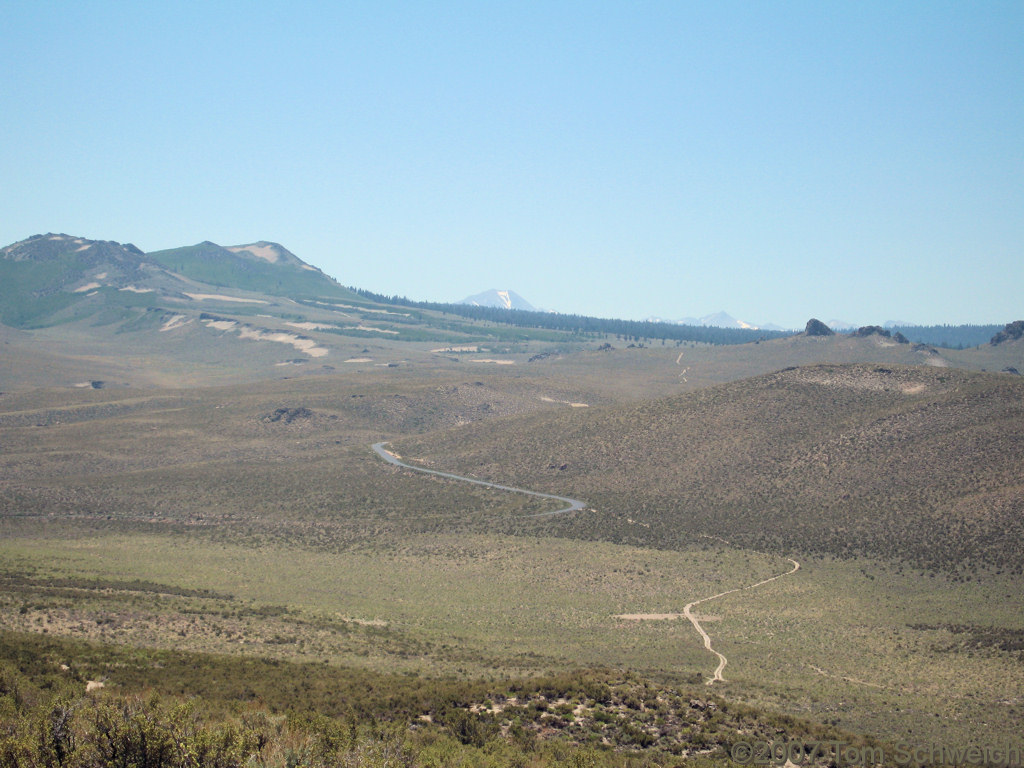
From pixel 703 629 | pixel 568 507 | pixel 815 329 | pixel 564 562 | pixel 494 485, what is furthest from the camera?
pixel 815 329

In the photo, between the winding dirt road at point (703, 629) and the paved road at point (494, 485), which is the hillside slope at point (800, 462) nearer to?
the paved road at point (494, 485)

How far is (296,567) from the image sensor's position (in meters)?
50.4

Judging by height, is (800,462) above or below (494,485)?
above

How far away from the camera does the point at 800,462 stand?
70.8m

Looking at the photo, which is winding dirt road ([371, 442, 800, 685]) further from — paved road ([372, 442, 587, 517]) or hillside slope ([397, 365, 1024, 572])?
hillside slope ([397, 365, 1024, 572])

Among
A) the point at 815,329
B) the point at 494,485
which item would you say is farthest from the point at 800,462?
the point at 815,329

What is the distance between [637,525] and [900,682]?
31990 millimetres

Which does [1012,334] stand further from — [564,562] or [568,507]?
[564,562]

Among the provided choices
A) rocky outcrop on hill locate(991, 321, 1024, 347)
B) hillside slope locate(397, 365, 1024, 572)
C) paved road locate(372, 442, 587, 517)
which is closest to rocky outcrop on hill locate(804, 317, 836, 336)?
rocky outcrop on hill locate(991, 321, 1024, 347)

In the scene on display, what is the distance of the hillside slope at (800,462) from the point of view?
54344 millimetres

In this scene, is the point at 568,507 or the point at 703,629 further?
the point at 568,507

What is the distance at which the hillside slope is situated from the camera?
5434 centimetres

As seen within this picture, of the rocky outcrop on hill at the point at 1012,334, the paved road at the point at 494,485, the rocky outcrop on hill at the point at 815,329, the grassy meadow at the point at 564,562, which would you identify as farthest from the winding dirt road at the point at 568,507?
the rocky outcrop on hill at the point at 1012,334

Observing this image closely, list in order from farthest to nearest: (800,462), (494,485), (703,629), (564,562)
Result: (494,485)
(800,462)
(564,562)
(703,629)
